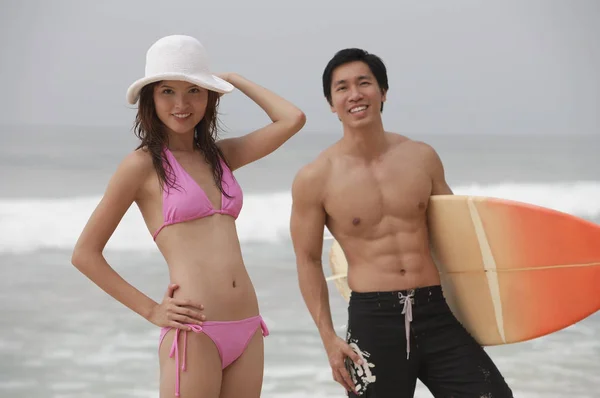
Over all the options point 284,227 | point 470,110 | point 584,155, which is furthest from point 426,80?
point 284,227

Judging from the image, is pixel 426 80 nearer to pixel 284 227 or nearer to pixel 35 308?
pixel 284 227

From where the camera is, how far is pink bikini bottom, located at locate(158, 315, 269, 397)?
2.29m

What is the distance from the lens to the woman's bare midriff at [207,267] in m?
2.33

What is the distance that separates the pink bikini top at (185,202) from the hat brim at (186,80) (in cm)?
17

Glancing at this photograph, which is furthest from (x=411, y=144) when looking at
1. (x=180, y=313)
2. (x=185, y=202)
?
(x=180, y=313)

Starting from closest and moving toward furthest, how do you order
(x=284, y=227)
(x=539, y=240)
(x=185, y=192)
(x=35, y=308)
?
(x=185, y=192), (x=539, y=240), (x=35, y=308), (x=284, y=227)

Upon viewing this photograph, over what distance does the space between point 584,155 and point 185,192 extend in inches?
570

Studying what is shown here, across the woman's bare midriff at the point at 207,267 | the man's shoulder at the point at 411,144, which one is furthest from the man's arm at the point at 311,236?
the woman's bare midriff at the point at 207,267

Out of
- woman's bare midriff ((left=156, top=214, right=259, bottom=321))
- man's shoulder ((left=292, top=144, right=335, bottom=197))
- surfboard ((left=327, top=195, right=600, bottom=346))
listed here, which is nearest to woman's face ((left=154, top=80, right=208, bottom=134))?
woman's bare midriff ((left=156, top=214, right=259, bottom=321))

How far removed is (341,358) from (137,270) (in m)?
5.53

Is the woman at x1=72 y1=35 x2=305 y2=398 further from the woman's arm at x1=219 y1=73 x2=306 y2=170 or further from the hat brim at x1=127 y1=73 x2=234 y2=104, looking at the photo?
the woman's arm at x1=219 y1=73 x2=306 y2=170

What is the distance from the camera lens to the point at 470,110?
57.6 ft

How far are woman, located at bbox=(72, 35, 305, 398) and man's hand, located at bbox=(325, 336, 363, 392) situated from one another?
28 cm

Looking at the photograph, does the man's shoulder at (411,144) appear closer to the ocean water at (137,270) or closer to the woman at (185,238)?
the woman at (185,238)
